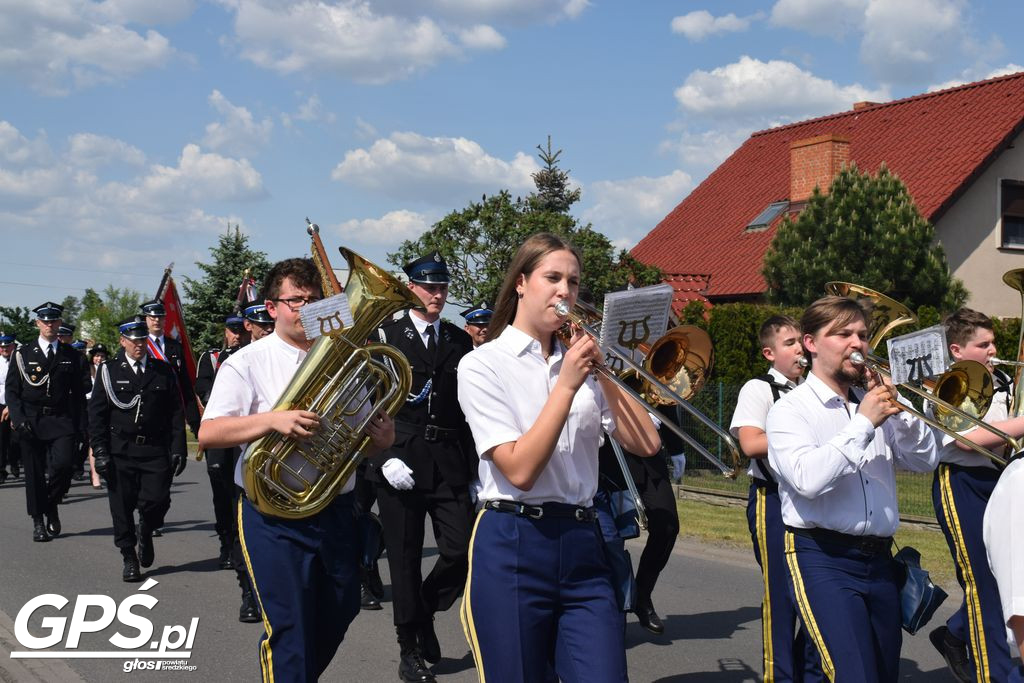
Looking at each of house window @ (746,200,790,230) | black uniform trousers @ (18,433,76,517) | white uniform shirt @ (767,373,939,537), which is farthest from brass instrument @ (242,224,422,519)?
house window @ (746,200,790,230)

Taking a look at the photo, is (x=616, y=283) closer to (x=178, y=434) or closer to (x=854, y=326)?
(x=178, y=434)

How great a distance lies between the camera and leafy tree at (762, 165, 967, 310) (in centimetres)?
2005

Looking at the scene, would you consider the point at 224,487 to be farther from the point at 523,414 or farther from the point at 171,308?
the point at 523,414

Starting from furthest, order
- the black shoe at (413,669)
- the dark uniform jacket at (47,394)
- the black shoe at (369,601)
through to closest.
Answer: the dark uniform jacket at (47,394)
the black shoe at (369,601)
the black shoe at (413,669)

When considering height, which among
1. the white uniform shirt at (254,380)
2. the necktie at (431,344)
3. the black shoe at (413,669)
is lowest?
the black shoe at (413,669)

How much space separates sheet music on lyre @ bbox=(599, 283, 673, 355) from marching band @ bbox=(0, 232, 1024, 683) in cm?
11

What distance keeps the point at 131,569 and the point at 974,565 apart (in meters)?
6.29

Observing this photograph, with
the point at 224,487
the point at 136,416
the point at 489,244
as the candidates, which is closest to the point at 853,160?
the point at 489,244

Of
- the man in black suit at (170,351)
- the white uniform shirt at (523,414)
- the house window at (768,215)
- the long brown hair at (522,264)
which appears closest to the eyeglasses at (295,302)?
the long brown hair at (522,264)

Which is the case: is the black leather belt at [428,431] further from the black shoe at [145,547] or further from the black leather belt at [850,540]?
the black shoe at [145,547]

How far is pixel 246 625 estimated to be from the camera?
7758mm

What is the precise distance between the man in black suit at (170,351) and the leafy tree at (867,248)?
12.1 meters

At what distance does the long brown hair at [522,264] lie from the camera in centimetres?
382

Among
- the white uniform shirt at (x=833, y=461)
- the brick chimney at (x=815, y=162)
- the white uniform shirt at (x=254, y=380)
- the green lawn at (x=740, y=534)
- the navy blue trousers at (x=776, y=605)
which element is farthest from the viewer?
the brick chimney at (x=815, y=162)
